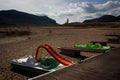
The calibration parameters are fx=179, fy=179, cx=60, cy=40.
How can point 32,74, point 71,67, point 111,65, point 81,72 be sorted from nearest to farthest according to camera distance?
1. point 81,72
2. point 71,67
3. point 111,65
4. point 32,74

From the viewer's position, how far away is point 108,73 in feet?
21.6

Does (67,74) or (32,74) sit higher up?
(67,74)

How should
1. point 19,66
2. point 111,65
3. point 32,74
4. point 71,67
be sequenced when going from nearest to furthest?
point 71,67, point 111,65, point 32,74, point 19,66

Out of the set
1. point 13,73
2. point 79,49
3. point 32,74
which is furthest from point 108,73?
point 79,49

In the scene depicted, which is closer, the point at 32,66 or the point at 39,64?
the point at 32,66

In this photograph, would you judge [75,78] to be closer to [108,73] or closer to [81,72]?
[81,72]

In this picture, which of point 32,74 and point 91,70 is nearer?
point 91,70

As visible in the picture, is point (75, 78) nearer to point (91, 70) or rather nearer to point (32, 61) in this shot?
point (91, 70)

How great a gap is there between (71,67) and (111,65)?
1.93 metres

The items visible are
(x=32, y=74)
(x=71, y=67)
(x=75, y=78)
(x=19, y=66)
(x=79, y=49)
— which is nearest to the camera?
(x=75, y=78)

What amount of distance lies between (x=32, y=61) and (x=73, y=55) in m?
4.16

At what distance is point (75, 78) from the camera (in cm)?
586

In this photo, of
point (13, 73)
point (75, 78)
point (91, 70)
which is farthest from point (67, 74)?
point (13, 73)

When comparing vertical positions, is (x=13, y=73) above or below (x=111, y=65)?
below
